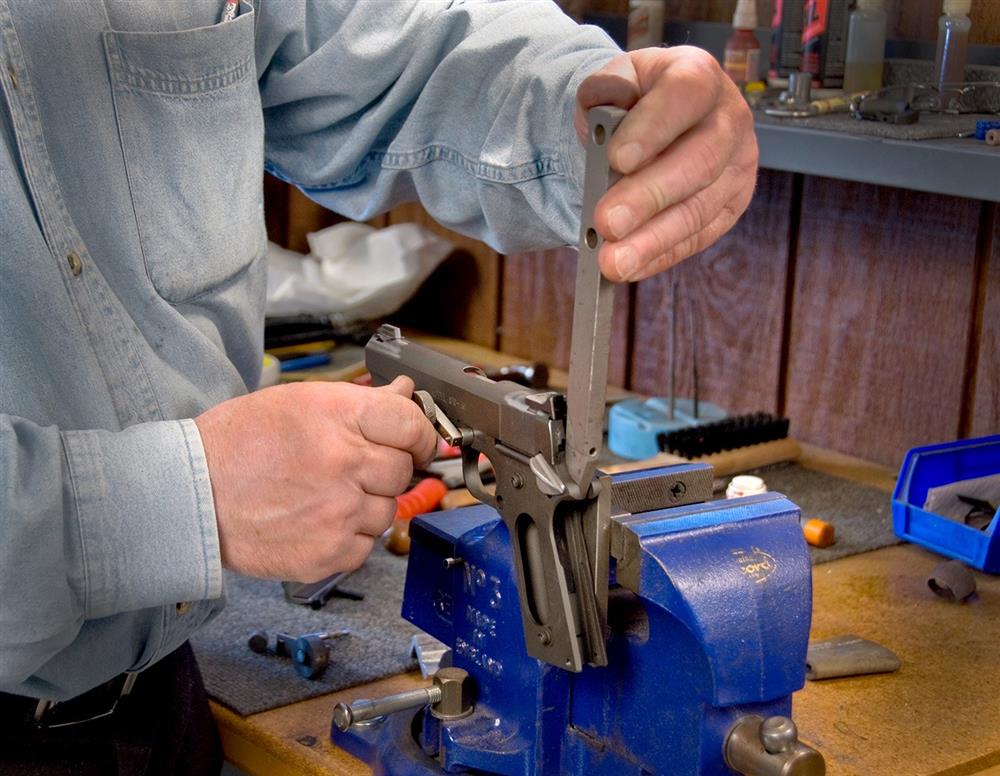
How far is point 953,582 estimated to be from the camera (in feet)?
4.43

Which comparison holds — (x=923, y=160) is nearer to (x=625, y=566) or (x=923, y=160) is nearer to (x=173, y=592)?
(x=625, y=566)

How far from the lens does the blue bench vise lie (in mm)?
860

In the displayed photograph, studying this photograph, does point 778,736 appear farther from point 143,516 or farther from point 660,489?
point 143,516

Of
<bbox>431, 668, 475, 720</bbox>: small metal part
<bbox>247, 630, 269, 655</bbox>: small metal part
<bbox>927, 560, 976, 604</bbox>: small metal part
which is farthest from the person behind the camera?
<bbox>927, 560, 976, 604</bbox>: small metal part

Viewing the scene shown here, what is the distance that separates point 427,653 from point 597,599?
34cm

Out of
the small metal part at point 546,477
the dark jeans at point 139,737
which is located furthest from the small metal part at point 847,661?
the dark jeans at point 139,737

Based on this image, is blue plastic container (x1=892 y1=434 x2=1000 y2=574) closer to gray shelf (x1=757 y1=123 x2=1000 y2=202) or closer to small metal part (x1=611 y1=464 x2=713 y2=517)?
gray shelf (x1=757 y1=123 x2=1000 y2=202)

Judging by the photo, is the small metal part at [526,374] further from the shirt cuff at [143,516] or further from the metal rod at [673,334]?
the shirt cuff at [143,516]

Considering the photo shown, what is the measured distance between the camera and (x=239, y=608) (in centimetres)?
135

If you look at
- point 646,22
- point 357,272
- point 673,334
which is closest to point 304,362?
point 357,272

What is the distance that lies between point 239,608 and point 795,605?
65 cm

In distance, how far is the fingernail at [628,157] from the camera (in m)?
0.82

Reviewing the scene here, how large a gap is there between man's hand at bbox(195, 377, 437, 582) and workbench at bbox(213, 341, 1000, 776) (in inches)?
9.0

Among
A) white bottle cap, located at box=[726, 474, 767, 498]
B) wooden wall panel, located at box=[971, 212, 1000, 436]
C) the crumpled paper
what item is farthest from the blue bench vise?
the crumpled paper
